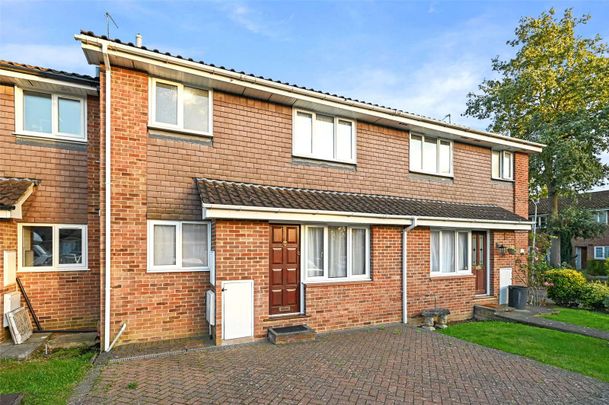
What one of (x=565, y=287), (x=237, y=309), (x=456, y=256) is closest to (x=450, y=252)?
(x=456, y=256)

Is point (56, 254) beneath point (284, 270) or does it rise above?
above

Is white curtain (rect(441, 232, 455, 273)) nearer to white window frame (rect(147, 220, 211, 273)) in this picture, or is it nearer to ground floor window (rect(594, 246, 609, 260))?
white window frame (rect(147, 220, 211, 273))

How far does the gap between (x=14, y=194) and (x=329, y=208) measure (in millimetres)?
6275

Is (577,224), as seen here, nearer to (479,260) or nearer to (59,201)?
(479,260)

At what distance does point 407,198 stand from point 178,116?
685cm

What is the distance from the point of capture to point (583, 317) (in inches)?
386

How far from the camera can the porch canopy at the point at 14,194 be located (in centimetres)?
627

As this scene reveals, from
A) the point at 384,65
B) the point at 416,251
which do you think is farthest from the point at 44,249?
the point at 384,65

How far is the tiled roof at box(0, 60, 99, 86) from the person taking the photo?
696 centimetres

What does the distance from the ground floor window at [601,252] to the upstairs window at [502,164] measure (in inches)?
1010

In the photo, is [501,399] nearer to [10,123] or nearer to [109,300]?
[109,300]

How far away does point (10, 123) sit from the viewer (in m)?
7.27

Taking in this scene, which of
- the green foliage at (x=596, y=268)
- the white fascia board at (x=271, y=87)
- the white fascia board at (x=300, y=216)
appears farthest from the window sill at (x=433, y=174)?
the green foliage at (x=596, y=268)

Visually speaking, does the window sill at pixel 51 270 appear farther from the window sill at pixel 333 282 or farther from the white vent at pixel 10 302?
the window sill at pixel 333 282
